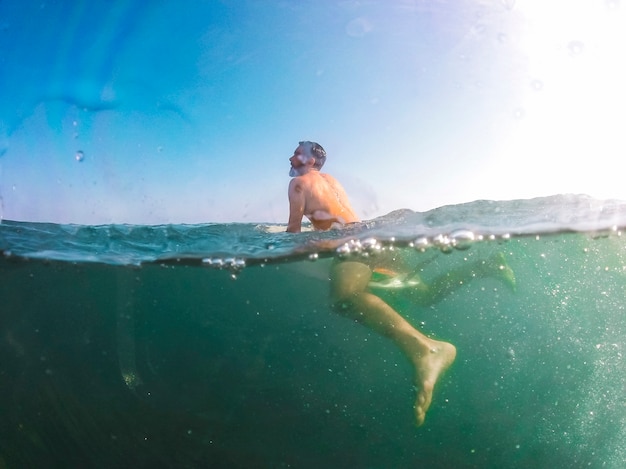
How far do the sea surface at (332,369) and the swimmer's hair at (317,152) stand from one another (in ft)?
2.79

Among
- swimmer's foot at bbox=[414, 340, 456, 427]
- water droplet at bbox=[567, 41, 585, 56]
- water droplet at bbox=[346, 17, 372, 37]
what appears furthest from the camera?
swimmer's foot at bbox=[414, 340, 456, 427]

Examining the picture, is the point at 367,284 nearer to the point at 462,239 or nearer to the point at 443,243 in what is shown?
the point at 443,243

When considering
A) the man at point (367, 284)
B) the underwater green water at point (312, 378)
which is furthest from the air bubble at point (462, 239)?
the underwater green water at point (312, 378)

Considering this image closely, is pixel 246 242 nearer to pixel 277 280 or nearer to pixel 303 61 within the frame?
pixel 277 280

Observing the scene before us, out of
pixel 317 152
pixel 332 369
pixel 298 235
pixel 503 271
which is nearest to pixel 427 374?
pixel 332 369

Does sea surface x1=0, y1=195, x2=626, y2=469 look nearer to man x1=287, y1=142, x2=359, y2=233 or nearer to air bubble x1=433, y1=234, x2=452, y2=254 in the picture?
air bubble x1=433, y1=234, x2=452, y2=254

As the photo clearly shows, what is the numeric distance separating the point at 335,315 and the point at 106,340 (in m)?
1.86

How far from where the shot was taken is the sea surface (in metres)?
3.44

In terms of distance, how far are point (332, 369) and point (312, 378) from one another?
0.18 meters

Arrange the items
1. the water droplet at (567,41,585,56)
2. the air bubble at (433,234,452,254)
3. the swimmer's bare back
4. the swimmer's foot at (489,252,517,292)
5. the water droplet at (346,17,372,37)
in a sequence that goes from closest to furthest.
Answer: the water droplet at (567,41,585,56) → the water droplet at (346,17,372,37) → the swimmer's bare back → the swimmer's foot at (489,252,517,292) → the air bubble at (433,234,452,254)

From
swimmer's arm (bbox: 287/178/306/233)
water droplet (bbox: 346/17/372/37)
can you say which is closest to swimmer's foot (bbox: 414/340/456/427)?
swimmer's arm (bbox: 287/178/306/233)

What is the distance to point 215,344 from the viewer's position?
12.1 ft

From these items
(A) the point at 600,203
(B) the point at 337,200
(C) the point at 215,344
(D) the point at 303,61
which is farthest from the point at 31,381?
(A) the point at 600,203

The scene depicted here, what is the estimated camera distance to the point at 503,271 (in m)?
3.89
